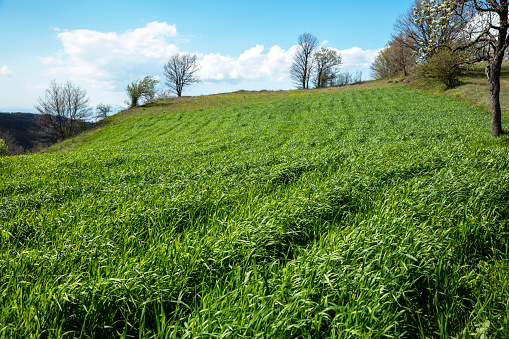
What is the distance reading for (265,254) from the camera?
378cm

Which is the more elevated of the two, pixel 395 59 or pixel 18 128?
pixel 395 59

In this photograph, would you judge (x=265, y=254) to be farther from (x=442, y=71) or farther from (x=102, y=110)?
(x=102, y=110)

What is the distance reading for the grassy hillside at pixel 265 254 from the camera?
2570 millimetres

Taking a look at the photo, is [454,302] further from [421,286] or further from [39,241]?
[39,241]

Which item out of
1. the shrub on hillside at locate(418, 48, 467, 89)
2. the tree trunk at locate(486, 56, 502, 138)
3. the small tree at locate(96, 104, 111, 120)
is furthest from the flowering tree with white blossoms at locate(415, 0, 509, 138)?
the small tree at locate(96, 104, 111, 120)

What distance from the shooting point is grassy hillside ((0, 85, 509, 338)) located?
257 cm

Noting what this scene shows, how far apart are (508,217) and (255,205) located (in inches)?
187

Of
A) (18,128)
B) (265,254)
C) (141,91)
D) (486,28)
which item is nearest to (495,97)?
(486,28)

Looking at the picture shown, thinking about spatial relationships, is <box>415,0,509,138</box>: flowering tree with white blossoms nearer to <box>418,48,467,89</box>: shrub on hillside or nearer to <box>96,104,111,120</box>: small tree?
<box>418,48,467,89</box>: shrub on hillside

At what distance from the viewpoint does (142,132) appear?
27.5m

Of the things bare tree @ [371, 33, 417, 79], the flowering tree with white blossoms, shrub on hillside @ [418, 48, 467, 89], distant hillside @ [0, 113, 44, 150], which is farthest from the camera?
distant hillside @ [0, 113, 44, 150]

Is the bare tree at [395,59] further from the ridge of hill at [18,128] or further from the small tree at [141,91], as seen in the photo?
the ridge of hill at [18,128]

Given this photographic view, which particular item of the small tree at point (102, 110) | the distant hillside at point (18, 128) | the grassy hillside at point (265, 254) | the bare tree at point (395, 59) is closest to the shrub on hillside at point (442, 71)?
the bare tree at point (395, 59)

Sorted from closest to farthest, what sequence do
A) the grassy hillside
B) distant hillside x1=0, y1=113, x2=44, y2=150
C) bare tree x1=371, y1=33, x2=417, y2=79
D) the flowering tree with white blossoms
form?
the grassy hillside
the flowering tree with white blossoms
bare tree x1=371, y1=33, x2=417, y2=79
distant hillside x1=0, y1=113, x2=44, y2=150
